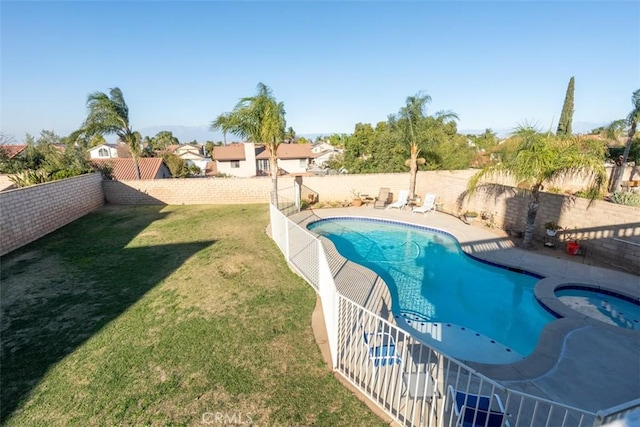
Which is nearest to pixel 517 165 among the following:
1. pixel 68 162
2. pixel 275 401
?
pixel 275 401

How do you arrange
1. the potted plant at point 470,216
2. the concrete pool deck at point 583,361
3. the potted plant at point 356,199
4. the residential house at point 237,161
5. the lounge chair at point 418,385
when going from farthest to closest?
the residential house at point 237,161
the potted plant at point 356,199
the potted plant at point 470,216
the concrete pool deck at point 583,361
the lounge chair at point 418,385

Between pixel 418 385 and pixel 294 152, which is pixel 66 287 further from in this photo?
pixel 294 152

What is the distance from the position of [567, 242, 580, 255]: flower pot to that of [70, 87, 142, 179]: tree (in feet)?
77.1

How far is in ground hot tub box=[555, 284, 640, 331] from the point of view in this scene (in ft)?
22.7

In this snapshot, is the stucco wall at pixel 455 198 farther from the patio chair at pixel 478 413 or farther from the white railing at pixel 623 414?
the white railing at pixel 623 414

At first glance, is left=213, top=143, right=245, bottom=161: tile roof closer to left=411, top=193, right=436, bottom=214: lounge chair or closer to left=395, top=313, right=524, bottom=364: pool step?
left=411, top=193, right=436, bottom=214: lounge chair

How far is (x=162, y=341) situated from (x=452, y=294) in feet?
24.5

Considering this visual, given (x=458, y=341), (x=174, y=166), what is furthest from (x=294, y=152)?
(x=458, y=341)

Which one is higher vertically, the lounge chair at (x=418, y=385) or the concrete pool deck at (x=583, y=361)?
the lounge chair at (x=418, y=385)

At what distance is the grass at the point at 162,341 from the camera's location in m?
4.10

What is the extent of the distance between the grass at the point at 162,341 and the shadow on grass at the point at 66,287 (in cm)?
3

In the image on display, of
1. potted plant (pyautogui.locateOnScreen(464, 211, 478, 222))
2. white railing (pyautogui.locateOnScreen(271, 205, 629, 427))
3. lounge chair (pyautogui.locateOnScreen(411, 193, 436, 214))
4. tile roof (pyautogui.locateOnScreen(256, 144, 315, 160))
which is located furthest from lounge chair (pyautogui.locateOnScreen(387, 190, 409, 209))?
tile roof (pyautogui.locateOnScreen(256, 144, 315, 160))

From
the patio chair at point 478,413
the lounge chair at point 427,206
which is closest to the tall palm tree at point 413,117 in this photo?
the lounge chair at point 427,206

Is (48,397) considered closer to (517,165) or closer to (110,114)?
(517,165)
